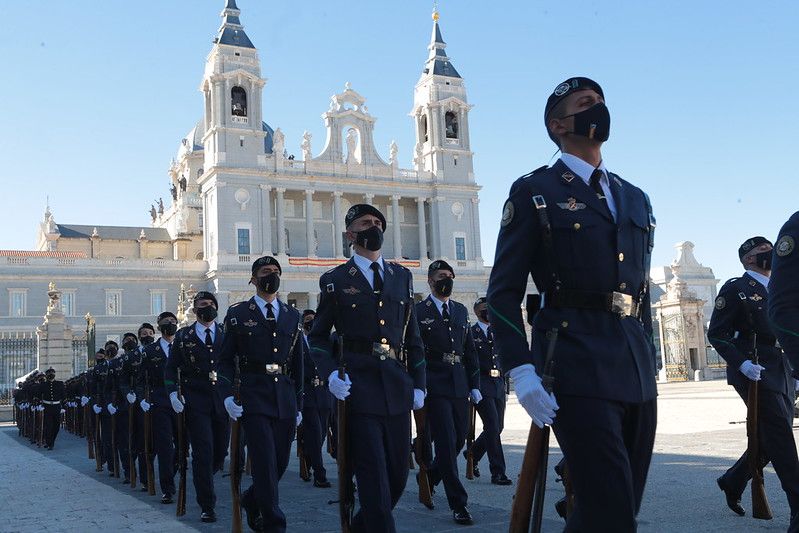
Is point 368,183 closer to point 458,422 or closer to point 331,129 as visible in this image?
point 331,129

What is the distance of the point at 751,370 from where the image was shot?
20.4 feet

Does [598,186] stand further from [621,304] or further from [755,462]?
Result: [755,462]

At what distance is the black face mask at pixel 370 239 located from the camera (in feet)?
19.4

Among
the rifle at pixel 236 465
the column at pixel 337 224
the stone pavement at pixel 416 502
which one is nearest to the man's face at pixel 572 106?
the stone pavement at pixel 416 502

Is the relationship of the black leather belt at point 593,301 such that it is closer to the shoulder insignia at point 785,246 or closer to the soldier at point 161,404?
the shoulder insignia at point 785,246

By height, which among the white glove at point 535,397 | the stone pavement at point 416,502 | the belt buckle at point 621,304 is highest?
the belt buckle at point 621,304

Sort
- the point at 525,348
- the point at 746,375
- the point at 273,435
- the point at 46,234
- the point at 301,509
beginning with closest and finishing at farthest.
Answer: the point at 525,348
the point at 746,375
the point at 273,435
the point at 301,509
the point at 46,234

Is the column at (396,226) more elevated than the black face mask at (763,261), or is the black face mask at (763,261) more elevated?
the column at (396,226)

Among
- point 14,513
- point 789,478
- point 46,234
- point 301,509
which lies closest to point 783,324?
point 789,478

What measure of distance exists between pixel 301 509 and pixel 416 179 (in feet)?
194

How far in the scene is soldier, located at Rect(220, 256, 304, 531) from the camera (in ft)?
21.4

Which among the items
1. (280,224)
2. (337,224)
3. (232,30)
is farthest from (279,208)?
(232,30)

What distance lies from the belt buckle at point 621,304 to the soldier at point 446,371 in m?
3.87

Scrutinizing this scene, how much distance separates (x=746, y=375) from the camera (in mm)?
6277
